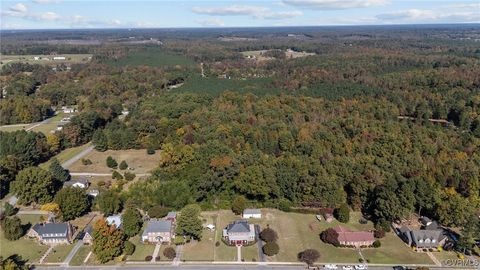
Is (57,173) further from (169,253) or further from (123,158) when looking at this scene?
(169,253)

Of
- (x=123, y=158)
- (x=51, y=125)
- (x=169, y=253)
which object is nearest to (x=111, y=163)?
(x=123, y=158)

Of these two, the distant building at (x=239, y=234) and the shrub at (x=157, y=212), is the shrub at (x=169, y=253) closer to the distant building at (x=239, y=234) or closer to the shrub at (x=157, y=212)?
the distant building at (x=239, y=234)

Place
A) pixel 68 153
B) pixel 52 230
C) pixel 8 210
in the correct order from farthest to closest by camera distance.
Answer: pixel 68 153 < pixel 8 210 < pixel 52 230

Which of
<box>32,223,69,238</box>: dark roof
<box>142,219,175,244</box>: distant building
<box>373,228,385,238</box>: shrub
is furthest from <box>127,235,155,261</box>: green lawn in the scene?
<box>373,228,385,238</box>: shrub

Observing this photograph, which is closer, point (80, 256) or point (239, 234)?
point (80, 256)

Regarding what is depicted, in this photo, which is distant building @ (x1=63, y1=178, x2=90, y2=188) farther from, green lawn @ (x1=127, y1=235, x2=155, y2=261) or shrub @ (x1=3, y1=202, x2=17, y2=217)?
green lawn @ (x1=127, y1=235, x2=155, y2=261)

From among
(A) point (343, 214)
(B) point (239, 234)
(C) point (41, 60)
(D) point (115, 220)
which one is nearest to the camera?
(B) point (239, 234)
